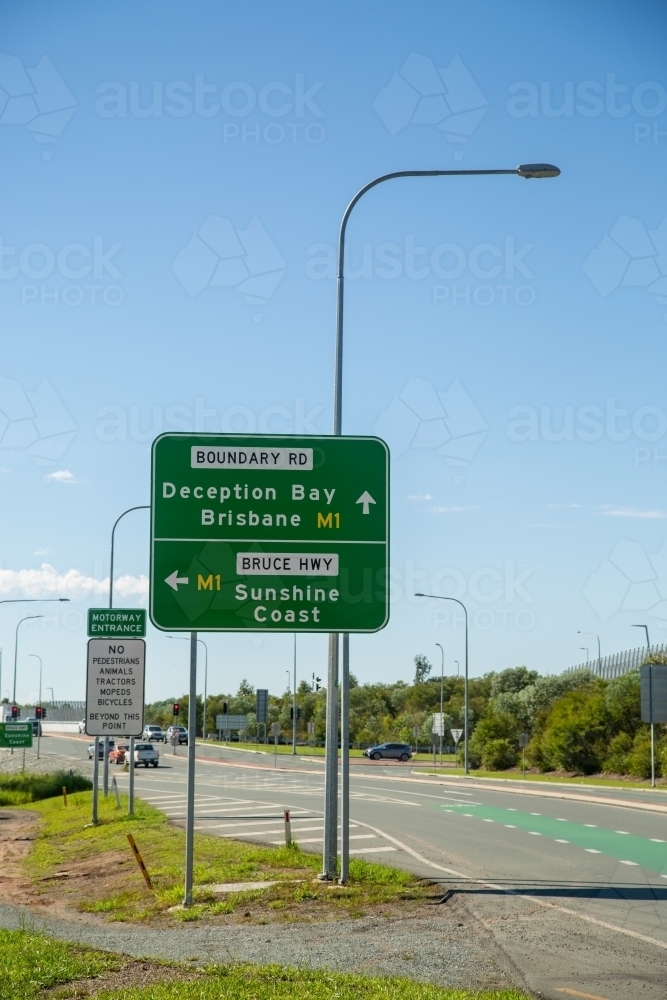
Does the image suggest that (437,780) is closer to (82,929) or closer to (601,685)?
(601,685)

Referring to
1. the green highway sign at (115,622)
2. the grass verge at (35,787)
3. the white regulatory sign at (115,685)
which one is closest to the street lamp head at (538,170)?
the white regulatory sign at (115,685)

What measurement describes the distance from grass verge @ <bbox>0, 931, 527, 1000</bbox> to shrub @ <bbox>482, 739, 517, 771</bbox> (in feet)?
196

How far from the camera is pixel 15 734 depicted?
170ft

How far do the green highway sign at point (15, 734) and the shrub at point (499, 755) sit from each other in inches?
1111

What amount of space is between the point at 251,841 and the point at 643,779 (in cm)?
3511

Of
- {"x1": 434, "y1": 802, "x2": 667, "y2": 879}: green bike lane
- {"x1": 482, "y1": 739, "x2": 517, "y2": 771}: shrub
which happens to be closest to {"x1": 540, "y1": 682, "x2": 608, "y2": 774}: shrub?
{"x1": 482, "y1": 739, "x2": 517, "y2": 771}: shrub

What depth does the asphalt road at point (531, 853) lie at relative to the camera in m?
10.6

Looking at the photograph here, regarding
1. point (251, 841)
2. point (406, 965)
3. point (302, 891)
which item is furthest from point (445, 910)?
point (251, 841)

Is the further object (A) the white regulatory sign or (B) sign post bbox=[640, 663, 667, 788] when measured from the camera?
(B) sign post bbox=[640, 663, 667, 788]

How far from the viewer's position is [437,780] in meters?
51.4

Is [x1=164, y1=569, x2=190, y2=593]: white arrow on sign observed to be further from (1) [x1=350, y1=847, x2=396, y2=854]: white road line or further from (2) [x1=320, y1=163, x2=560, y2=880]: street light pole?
(1) [x1=350, y1=847, x2=396, y2=854]: white road line

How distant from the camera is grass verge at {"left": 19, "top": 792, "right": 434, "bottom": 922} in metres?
13.7

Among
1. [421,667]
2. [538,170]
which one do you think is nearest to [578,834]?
[538,170]

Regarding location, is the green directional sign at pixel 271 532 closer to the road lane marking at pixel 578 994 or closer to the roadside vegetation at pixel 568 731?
the road lane marking at pixel 578 994
